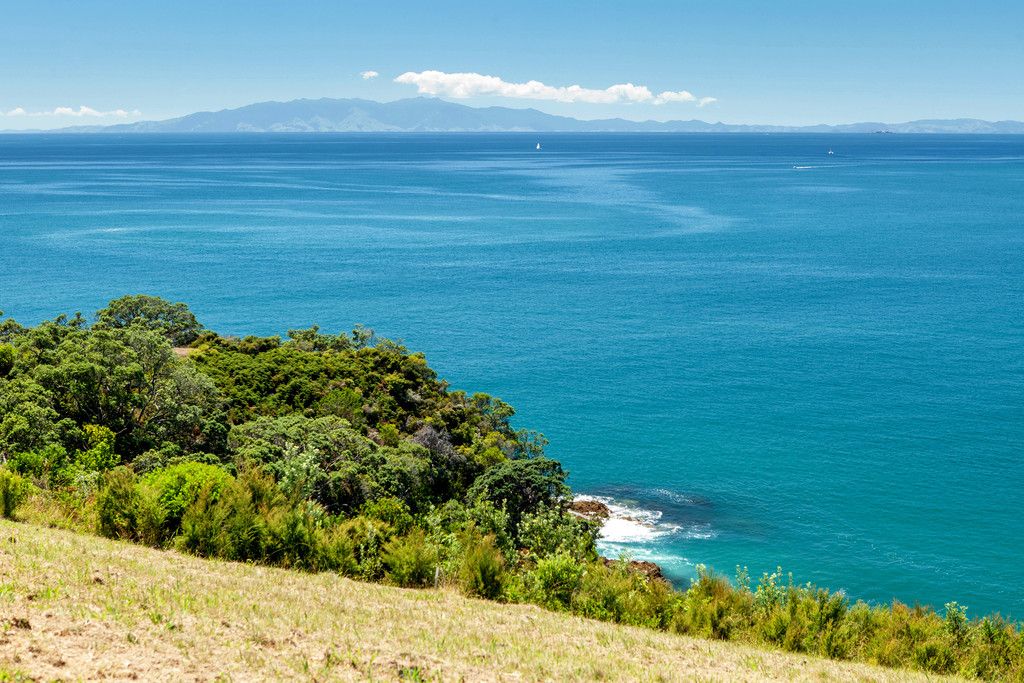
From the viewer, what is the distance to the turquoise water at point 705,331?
147 feet

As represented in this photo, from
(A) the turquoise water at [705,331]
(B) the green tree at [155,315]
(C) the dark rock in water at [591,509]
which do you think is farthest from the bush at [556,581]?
(B) the green tree at [155,315]

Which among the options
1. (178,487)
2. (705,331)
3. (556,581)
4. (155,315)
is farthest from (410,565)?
(705,331)

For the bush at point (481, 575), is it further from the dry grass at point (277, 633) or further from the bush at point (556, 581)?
the bush at point (556, 581)

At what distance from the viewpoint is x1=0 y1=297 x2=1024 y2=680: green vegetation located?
23609 mm

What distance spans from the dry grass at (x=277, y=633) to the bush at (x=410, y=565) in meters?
1.15

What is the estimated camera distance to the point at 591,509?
45688mm

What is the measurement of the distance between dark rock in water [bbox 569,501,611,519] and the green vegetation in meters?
3.42

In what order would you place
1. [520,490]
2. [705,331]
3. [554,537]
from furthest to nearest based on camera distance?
[705,331], [520,490], [554,537]

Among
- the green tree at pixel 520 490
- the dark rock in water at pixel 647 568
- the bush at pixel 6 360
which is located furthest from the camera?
the bush at pixel 6 360

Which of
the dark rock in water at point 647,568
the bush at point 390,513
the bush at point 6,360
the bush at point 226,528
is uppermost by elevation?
the bush at point 6,360

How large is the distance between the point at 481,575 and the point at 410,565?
2023mm

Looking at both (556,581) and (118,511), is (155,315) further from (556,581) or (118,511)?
(556,581)

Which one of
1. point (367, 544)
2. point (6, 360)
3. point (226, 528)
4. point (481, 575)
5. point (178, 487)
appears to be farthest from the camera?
point (6, 360)

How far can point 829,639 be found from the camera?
74.2 feet
